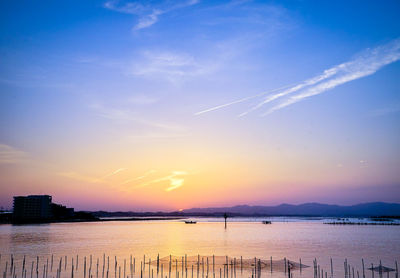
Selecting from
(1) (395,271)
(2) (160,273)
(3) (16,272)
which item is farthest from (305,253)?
(3) (16,272)

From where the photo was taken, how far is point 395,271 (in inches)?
1582

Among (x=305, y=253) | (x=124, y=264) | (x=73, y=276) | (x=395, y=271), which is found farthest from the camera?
(x=305, y=253)

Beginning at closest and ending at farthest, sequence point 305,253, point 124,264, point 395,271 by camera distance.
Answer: point 395,271, point 124,264, point 305,253

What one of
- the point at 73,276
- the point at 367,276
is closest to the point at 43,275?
the point at 73,276

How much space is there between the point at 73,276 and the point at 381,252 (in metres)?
49.4

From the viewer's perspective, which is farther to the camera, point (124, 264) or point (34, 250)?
point (34, 250)

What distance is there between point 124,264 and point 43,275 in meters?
10.7

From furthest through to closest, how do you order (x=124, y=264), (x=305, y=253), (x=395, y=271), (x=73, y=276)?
(x=305, y=253)
(x=124, y=264)
(x=395, y=271)
(x=73, y=276)

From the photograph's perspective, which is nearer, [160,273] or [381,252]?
[160,273]

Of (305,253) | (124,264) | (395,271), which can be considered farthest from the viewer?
(305,253)

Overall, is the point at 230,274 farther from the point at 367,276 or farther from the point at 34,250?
the point at 34,250

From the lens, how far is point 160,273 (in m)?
40.0

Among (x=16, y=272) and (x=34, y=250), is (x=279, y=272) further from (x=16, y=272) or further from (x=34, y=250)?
(x=34, y=250)

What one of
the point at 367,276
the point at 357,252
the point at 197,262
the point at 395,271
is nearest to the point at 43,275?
the point at 197,262
